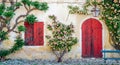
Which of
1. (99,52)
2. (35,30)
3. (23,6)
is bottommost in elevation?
(99,52)

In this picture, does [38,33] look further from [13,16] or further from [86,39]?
[86,39]

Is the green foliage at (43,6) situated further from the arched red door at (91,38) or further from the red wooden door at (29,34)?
the arched red door at (91,38)

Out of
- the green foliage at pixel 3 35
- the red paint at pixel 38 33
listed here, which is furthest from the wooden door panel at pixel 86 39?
the green foliage at pixel 3 35

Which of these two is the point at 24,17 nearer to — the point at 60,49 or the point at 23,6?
the point at 23,6

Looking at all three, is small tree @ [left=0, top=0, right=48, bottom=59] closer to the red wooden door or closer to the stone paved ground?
the red wooden door

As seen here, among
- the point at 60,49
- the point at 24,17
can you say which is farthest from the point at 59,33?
the point at 24,17

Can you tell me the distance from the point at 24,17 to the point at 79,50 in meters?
3.27

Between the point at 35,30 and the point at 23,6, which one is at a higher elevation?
the point at 23,6

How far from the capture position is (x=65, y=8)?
18.9 metres

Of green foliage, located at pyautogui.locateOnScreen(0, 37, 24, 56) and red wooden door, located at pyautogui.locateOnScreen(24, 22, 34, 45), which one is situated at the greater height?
red wooden door, located at pyautogui.locateOnScreen(24, 22, 34, 45)

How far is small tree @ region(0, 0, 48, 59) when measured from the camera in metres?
18.5

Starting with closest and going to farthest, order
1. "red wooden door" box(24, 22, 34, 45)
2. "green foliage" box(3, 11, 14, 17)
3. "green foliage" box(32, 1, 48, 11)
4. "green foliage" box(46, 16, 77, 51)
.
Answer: "green foliage" box(3, 11, 14, 17)
"green foliage" box(46, 16, 77, 51)
"green foliage" box(32, 1, 48, 11)
"red wooden door" box(24, 22, 34, 45)

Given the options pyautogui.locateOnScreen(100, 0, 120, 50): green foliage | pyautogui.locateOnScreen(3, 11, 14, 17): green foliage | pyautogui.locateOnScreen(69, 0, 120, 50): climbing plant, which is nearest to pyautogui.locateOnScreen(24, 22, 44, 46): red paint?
pyautogui.locateOnScreen(3, 11, 14, 17): green foliage

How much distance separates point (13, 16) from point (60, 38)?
2.67m
